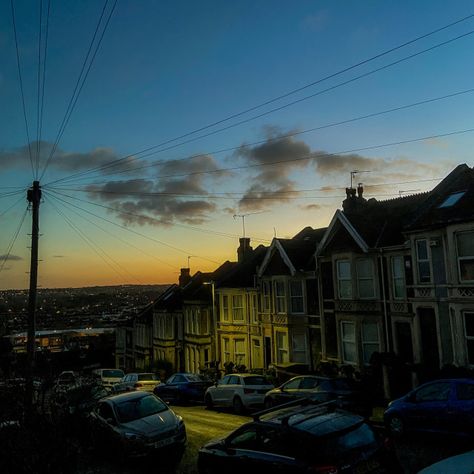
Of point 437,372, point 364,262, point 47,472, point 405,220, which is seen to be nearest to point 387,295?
point 364,262

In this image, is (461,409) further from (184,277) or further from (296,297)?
(184,277)

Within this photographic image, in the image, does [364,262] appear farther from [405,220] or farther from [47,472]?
[47,472]

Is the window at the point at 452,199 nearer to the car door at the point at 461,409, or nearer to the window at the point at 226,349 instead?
the car door at the point at 461,409

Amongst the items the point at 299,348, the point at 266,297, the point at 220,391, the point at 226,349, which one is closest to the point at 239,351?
the point at 226,349

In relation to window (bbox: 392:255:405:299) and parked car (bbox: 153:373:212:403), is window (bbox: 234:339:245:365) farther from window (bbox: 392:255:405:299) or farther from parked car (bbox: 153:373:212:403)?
window (bbox: 392:255:405:299)

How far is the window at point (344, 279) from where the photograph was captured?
2606cm

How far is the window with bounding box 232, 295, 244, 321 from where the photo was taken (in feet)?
117

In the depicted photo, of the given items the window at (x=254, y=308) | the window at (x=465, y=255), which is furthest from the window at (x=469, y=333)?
the window at (x=254, y=308)

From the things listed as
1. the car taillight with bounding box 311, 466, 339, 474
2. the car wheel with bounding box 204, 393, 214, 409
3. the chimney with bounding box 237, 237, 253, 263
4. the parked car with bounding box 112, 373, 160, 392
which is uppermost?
the chimney with bounding box 237, 237, 253, 263

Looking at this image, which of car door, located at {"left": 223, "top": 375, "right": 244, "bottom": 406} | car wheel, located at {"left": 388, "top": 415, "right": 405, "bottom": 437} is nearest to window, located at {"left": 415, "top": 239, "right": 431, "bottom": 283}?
car door, located at {"left": 223, "top": 375, "right": 244, "bottom": 406}

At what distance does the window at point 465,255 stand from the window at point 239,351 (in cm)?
1864

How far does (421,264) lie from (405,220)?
280 cm

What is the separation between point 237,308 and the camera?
118ft

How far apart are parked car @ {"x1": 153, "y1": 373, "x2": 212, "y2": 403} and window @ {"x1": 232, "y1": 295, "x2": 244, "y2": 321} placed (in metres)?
10.3
